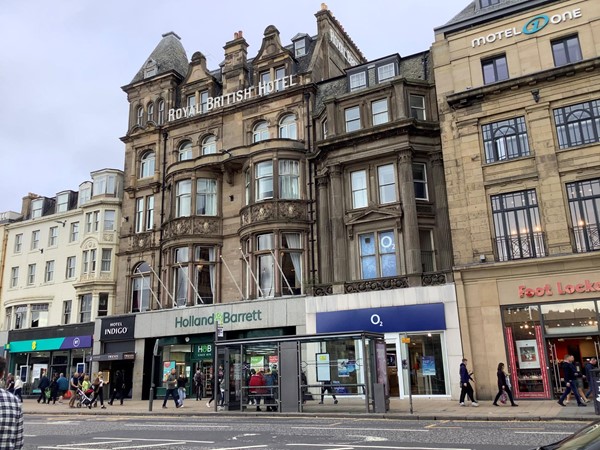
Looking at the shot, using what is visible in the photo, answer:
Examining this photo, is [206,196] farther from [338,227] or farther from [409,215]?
[409,215]

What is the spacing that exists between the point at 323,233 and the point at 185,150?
1187 centimetres

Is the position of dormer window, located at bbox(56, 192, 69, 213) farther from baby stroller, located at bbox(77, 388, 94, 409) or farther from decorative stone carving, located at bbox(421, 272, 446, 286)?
decorative stone carving, located at bbox(421, 272, 446, 286)

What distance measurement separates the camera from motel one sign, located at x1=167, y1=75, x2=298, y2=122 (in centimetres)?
3203

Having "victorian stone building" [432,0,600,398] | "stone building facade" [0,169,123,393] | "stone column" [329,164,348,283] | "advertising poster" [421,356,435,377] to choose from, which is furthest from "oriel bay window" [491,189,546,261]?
"stone building facade" [0,169,123,393]

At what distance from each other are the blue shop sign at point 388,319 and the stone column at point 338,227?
1.80 metres

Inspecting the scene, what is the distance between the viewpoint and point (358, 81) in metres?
29.2

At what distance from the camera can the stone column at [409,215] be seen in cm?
2459

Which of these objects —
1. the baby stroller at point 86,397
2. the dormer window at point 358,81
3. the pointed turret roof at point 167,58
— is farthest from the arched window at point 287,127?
the baby stroller at point 86,397

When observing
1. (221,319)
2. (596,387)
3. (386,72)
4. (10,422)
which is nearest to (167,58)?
(386,72)

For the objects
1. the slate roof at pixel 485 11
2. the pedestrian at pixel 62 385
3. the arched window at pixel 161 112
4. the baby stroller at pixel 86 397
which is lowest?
the baby stroller at pixel 86 397

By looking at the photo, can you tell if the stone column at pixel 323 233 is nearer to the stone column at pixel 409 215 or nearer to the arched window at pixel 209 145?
the stone column at pixel 409 215

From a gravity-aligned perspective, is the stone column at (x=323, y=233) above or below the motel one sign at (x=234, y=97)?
below

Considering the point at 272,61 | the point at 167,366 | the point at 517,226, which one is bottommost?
the point at 167,366

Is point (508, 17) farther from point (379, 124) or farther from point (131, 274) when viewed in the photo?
point (131, 274)
